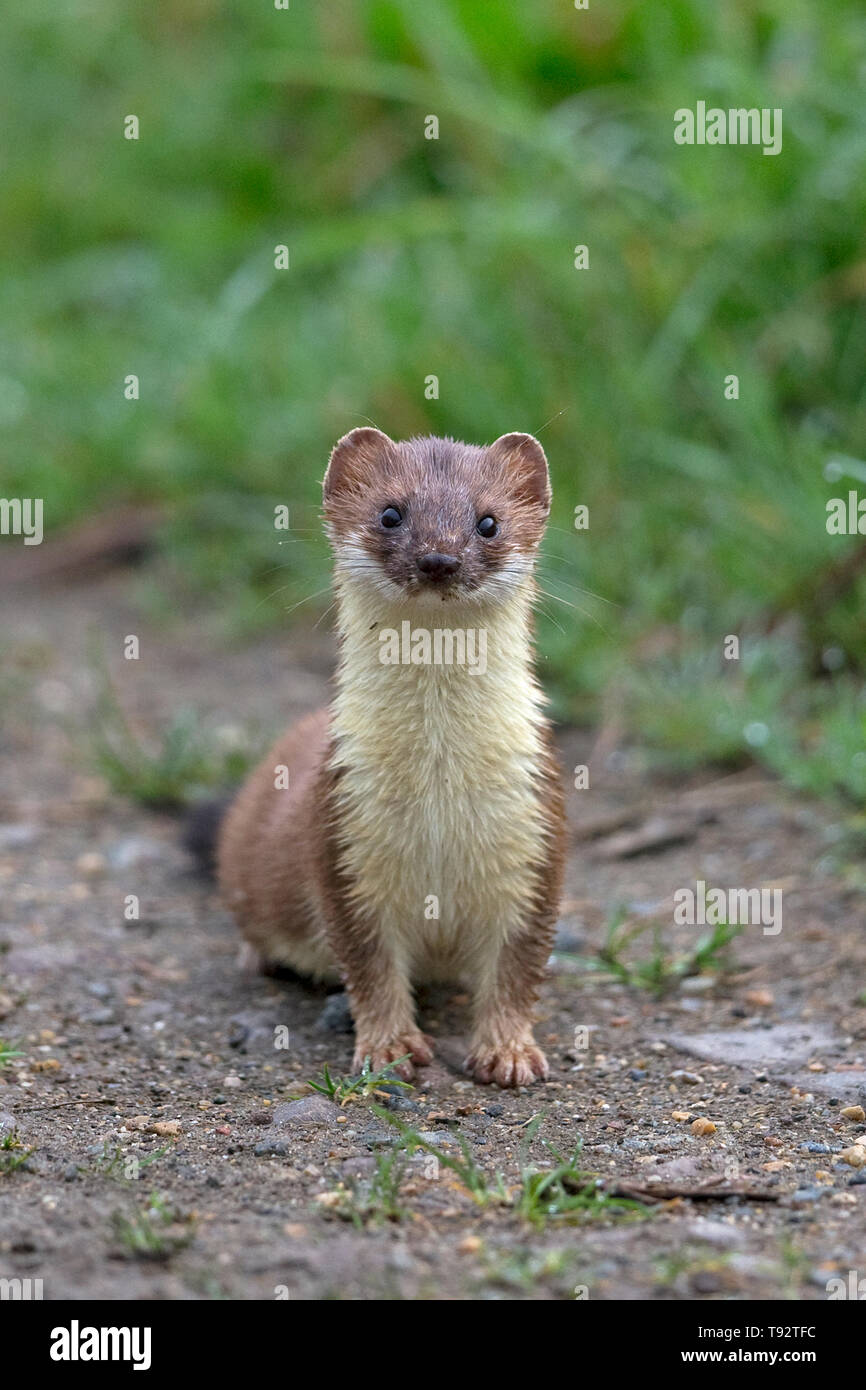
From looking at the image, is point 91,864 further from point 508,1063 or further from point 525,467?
point 525,467

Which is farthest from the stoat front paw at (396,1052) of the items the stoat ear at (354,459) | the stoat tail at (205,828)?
the stoat tail at (205,828)

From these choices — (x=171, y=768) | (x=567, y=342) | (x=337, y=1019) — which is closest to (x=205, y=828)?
(x=171, y=768)

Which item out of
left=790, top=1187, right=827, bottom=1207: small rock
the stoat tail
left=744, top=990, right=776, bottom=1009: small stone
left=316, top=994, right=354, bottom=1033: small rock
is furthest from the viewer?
the stoat tail

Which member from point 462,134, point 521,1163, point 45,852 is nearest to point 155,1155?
point 521,1163

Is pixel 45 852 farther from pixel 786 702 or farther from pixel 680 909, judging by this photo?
pixel 786 702

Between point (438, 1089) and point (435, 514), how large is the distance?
120 cm

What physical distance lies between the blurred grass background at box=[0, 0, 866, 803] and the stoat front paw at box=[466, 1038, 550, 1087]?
152 centimetres

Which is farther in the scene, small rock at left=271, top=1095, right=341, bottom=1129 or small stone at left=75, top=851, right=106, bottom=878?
small stone at left=75, top=851, right=106, bottom=878

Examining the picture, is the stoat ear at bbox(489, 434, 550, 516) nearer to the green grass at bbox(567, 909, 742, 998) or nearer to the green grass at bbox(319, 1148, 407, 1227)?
the green grass at bbox(567, 909, 742, 998)

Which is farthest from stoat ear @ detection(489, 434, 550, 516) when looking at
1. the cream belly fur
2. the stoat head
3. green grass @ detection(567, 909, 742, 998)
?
green grass @ detection(567, 909, 742, 998)

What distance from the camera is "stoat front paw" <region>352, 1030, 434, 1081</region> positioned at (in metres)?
3.50

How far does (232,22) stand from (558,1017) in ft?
28.0

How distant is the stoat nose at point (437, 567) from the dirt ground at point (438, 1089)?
3.46 ft

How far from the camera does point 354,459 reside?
144 inches
